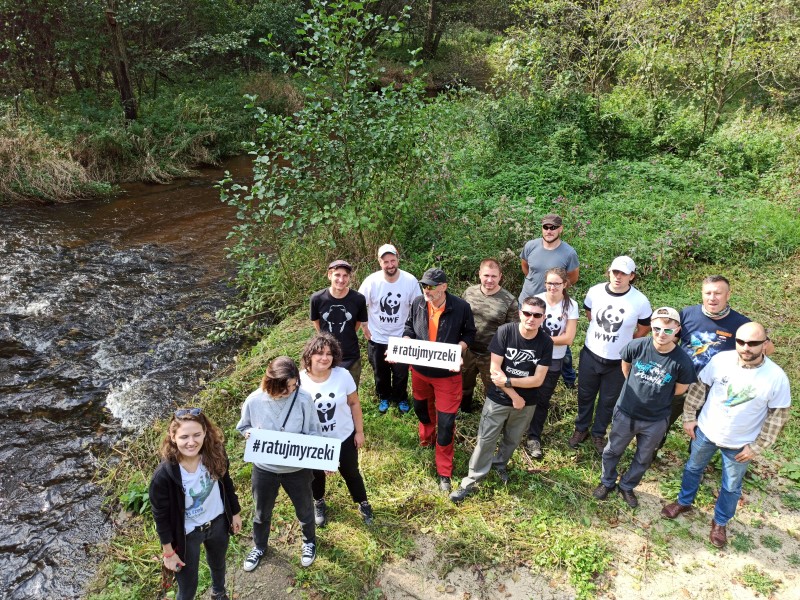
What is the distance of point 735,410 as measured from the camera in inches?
157

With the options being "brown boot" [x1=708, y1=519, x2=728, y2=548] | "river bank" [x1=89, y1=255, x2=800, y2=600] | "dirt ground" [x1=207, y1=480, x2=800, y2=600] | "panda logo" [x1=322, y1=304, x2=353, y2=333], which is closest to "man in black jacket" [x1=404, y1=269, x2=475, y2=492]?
Answer: "river bank" [x1=89, y1=255, x2=800, y2=600]

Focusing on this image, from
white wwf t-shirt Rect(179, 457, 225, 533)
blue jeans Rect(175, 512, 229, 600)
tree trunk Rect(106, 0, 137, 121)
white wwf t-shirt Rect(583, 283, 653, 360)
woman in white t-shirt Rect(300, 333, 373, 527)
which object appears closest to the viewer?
white wwf t-shirt Rect(179, 457, 225, 533)

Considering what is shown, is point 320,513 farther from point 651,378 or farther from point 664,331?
point 664,331

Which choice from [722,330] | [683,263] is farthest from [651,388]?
[683,263]

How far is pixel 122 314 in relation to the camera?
26.7 ft

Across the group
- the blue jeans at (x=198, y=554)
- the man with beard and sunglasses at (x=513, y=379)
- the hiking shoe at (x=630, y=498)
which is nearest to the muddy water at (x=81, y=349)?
the blue jeans at (x=198, y=554)

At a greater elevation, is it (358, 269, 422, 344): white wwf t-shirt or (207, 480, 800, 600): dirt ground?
(358, 269, 422, 344): white wwf t-shirt

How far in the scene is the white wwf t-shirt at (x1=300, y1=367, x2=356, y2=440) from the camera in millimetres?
3961

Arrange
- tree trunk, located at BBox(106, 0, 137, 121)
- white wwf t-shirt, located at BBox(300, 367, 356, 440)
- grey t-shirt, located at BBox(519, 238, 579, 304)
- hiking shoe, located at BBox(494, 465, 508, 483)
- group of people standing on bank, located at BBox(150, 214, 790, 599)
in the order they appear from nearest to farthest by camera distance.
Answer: group of people standing on bank, located at BBox(150, 214, 790, 599) → white wwf t-shirt, located at BBox(300, 367, 356, 440) → hiking shoe, located at BBox(494, 465, 508, 483) → grey t-shirt, located at BBox(519, 238, 579, 304) → tree trunk, located at BBox(106, 0, 137, 121)

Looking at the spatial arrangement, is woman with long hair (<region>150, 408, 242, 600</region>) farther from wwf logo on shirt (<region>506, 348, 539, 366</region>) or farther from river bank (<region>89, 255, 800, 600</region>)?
wwf logo on shirt (<region>506, 348, 539, 366</region>)

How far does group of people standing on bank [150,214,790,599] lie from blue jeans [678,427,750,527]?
0.01 m

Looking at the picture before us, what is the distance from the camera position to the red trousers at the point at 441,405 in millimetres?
4656

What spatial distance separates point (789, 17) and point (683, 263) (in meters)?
7.73

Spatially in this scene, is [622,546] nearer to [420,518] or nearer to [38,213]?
[420,518]
